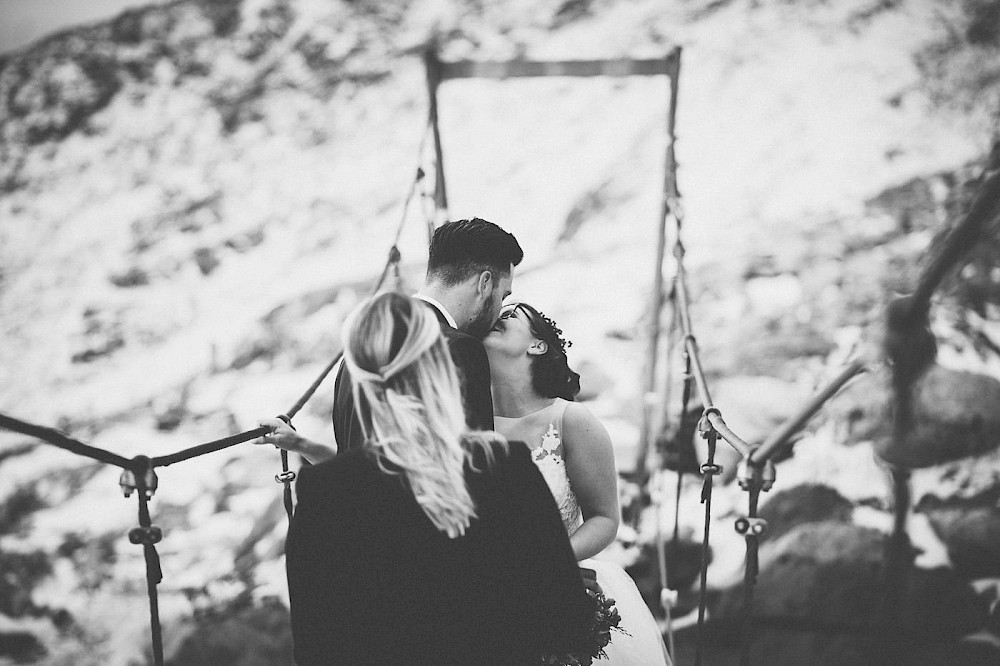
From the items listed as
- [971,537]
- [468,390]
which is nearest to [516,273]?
[971,537]

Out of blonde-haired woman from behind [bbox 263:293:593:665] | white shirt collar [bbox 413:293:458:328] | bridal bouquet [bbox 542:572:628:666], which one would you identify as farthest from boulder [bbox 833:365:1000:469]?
blonde-haired woman from behind [bbox 263:293:593:665]

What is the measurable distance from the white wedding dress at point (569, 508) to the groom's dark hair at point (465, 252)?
1.05 ft

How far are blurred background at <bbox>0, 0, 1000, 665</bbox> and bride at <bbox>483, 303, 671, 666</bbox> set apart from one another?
1800mm

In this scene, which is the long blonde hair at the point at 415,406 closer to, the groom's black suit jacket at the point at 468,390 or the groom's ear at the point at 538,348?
the groom's black suit jacket at the point at 468,390

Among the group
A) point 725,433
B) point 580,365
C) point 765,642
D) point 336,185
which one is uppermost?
point 336,185

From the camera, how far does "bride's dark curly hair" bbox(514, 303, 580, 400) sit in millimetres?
1453

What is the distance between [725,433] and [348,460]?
669 mm

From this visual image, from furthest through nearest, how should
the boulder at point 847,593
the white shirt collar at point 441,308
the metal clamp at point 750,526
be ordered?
the boulder at point 847,593
the white shirt collar at point 441,308
the metal clamp at point 750,526

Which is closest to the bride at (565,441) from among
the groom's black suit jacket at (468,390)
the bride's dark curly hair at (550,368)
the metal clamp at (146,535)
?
the bride's dark curly hair at (550,368)

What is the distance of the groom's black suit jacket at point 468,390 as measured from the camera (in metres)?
1.03

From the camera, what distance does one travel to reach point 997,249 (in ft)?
11.9

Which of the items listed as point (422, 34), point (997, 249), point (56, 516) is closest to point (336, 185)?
point (422, 34)

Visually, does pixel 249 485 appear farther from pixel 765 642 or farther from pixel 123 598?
pixel 765 642

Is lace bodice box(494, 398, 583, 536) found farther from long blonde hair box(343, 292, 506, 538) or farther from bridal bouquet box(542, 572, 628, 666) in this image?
long blonde hair box(343, 292, 506, 538)
